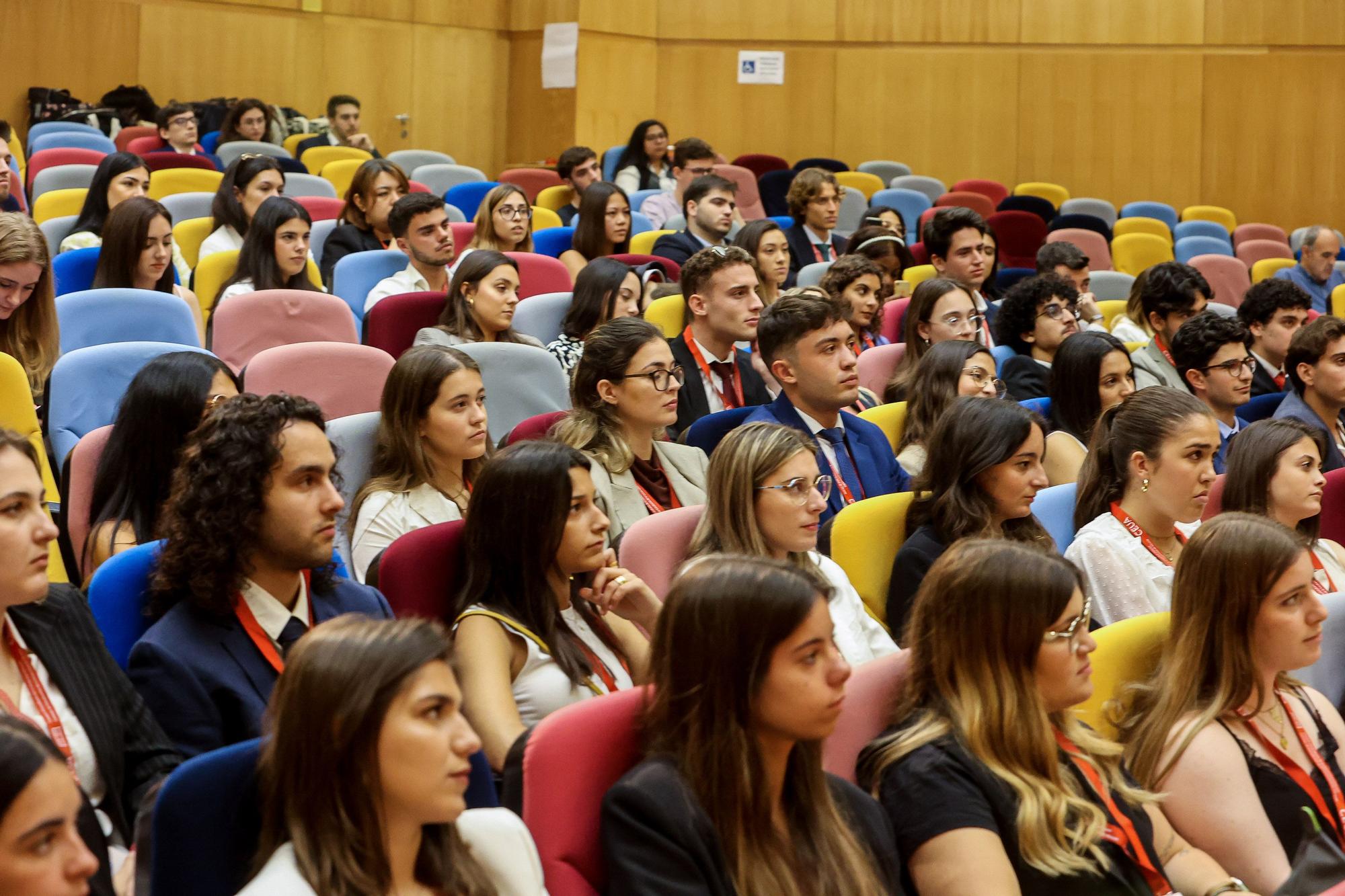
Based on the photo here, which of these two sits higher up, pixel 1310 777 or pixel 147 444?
pixel 147 444

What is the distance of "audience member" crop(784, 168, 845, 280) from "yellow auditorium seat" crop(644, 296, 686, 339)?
1640 millimetres

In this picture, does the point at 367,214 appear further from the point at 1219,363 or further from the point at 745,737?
the point at 745,737

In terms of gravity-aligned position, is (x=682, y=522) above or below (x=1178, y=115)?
below

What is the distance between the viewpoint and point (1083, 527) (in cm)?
302

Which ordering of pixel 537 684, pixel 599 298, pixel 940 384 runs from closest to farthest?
pixel 537 684, pixel 940 384, pixel 599 298

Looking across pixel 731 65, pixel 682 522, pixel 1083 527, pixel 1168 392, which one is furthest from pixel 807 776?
pixel 731 65

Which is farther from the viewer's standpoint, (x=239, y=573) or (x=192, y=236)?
→ (x=192, y=236)

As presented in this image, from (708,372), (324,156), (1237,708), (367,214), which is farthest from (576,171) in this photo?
(1237,708)

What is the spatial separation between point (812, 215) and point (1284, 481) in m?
3.38

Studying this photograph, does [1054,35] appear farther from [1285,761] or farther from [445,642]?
[445,642]

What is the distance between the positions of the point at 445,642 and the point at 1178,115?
8.98 metres

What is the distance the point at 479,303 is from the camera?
413cm

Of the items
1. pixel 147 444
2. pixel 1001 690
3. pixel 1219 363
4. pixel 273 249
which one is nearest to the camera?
pixel 1001 690

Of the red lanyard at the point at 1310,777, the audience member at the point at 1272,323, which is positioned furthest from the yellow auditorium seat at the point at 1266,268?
the red lanyard at the point at 1310,777
